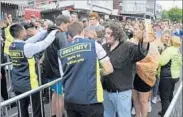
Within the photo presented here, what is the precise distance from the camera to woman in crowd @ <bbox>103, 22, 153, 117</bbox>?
4.04 metres

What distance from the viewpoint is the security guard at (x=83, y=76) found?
11.1 ft

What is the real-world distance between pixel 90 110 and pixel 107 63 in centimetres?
60

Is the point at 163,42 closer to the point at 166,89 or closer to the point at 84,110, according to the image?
the point at 166,89

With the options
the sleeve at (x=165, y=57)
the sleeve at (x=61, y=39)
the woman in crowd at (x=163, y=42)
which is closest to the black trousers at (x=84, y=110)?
the sleeve at (x=61, y=39)

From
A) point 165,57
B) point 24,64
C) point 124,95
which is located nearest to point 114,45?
point 124,95

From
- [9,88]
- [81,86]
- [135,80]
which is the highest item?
[81,86]

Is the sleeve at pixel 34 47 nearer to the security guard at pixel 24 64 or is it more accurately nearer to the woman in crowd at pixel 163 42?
the security guard at pixel 24 64

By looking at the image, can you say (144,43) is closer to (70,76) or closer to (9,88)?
(70,76)

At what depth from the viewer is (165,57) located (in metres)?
5.72

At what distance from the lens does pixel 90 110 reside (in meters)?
3.47

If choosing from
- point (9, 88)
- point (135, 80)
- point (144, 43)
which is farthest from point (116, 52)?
point (9, 88)

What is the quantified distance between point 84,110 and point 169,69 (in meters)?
2.88

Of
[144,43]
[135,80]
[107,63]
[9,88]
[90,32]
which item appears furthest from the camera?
[9,88]

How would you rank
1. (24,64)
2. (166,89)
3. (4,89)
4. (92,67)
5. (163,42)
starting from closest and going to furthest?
(92,67)
(24,64)
(166,89)
(163,42)
(4,89)
